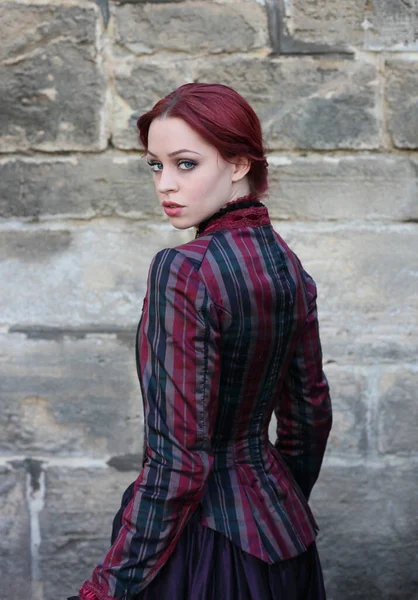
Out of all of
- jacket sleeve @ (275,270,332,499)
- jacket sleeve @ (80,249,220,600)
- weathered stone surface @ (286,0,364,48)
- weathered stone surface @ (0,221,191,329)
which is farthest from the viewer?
weathered stone surface @ (0,221,191,329)

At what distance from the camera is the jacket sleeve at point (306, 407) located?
1.71 metres

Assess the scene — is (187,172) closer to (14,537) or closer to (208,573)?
(208,573)

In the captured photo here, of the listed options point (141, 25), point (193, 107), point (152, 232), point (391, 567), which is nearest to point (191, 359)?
point (193, 107)

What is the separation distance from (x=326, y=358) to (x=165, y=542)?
4.36 ft

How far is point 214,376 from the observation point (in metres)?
1.43

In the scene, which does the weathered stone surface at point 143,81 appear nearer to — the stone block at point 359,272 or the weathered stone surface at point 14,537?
the stone block at point 359,272

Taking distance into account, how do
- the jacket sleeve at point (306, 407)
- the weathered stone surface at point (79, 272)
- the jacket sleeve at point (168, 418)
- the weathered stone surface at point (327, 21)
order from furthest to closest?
the weathered stone surface at point (79, 272)
the weathered stone surface at point (327, 21)
the jacket sleeve at point (306, 407)
the jacket sleeve at point (168, 418)

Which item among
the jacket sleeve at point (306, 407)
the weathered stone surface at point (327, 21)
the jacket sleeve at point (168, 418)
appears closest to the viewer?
the jacket sleeve at point (168, 418)

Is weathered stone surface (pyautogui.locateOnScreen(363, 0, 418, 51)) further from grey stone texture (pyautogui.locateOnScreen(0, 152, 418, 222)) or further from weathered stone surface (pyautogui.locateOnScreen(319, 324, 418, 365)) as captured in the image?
weathered stone surface (pyautogui.locateOnScreen(319, 324, 418, 365))

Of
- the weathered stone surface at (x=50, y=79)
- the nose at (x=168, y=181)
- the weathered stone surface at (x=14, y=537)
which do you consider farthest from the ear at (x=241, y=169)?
the weathered stone surface at (x=14, y=537)

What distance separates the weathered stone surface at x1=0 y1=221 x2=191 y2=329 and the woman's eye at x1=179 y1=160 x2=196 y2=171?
111cm

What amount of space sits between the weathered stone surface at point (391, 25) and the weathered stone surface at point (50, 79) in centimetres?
89

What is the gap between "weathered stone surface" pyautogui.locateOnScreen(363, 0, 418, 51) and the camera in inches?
100.0

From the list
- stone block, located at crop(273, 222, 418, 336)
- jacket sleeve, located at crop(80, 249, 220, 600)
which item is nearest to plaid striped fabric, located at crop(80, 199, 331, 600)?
jacket sleeve, located at crop(80, 249, 220, 600)
